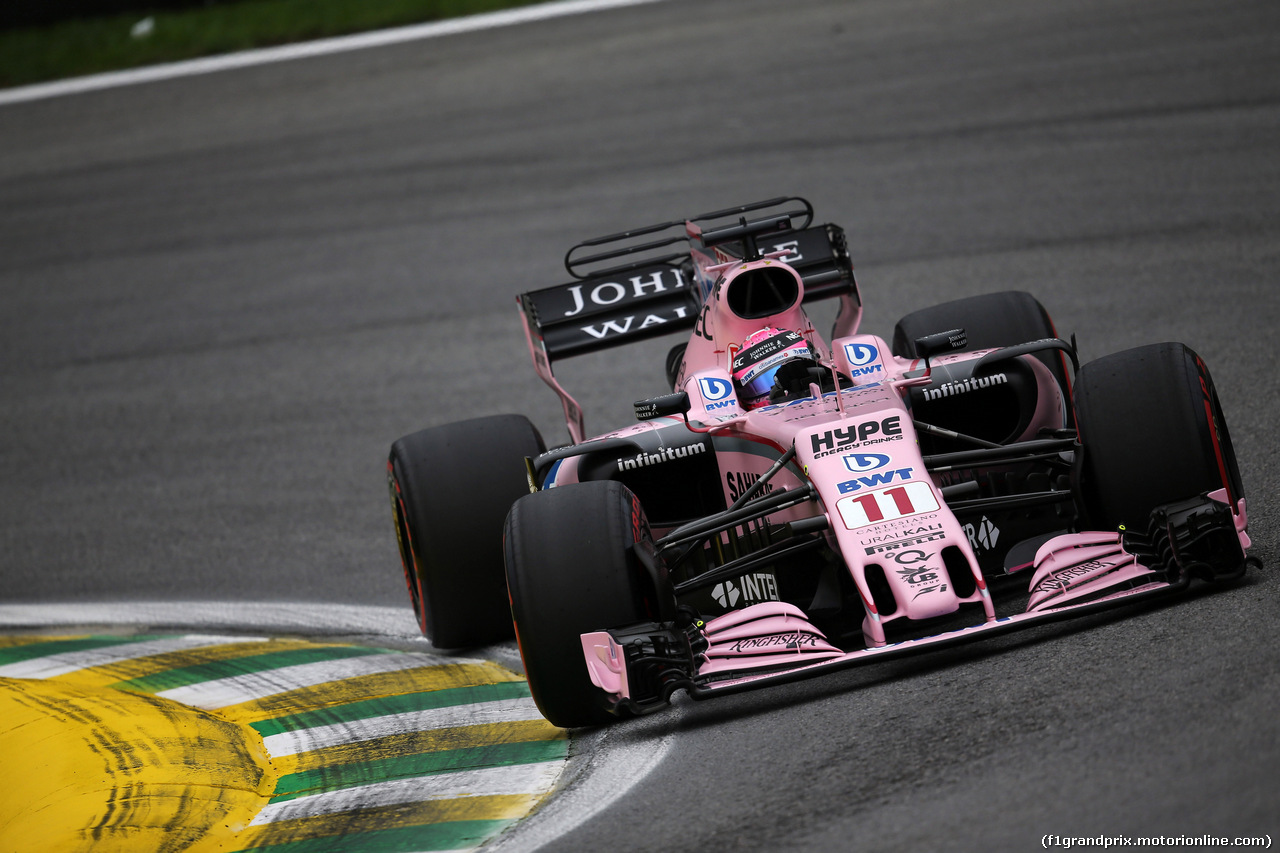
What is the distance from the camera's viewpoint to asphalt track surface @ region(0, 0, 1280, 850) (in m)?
4.09

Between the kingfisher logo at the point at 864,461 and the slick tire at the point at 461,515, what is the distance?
6.03 ft

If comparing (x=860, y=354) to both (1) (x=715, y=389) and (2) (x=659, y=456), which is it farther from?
(2) (x=659, y=456)

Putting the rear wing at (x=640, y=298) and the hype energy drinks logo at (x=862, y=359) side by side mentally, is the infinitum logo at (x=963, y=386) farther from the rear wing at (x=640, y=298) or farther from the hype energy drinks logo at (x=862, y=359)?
the rear wing at (x=640, y=298)

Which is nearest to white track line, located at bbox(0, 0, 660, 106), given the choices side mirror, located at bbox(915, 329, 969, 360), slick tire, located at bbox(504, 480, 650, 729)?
side mirror, located at bbox(915, 329, 969, 360)

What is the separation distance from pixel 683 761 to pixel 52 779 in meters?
2.32

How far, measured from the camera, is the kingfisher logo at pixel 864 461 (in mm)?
5191

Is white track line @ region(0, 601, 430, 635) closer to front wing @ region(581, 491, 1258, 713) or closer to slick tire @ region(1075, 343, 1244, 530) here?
front wing @ region(581, 491, 1258, 713)

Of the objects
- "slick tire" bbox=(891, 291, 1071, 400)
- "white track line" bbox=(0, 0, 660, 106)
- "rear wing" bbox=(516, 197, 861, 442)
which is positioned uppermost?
"white track line" bbox=(0, 0, 660, 106)

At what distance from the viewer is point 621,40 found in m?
19.1

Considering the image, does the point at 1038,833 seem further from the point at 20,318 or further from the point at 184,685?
the point at 20,318

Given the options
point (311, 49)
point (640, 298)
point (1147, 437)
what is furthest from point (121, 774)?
point (311, 49)

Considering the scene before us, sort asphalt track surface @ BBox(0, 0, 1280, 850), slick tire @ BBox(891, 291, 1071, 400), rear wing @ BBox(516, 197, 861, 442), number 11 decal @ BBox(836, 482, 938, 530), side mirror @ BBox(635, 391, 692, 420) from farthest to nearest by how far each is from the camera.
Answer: rear wing @ BBox(516, 197, 861, 442)
slick tire @ BBox(891, 291, 1071, 400)
side mirror @ BBox(635, 391, 692, 420)
number 11 decal @ BBox(836, 482, 938, 530)
asphalt track surface @ BBox(0, 0, 1280, 850)

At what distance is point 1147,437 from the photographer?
5.18 metres

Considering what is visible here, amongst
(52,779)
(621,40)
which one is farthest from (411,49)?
(52,779)
